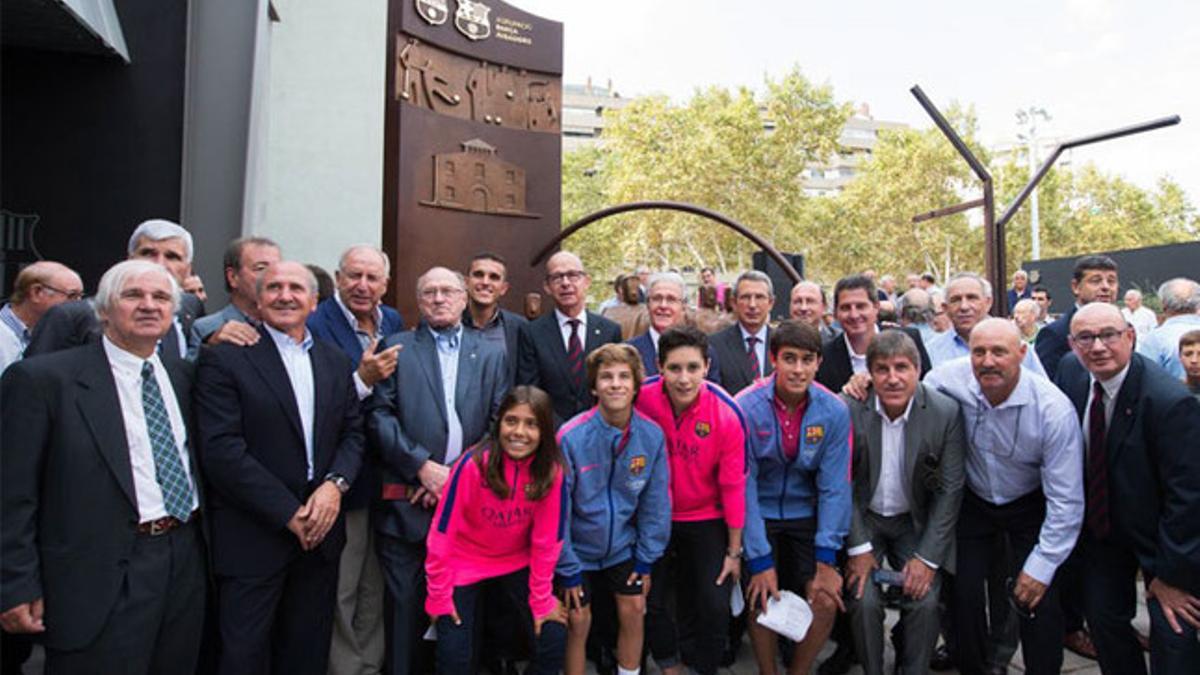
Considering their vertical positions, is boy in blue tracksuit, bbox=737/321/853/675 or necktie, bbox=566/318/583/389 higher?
necktie, bbox=566/318/583/389

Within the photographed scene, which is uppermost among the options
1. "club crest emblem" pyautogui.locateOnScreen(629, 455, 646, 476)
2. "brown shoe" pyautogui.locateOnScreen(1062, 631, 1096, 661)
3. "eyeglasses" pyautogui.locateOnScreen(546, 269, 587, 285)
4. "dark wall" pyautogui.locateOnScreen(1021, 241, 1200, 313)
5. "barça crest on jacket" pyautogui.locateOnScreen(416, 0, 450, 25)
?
"barça crest on jacket" pyautogui.locateOnScreen(416, 0, 450, 25)

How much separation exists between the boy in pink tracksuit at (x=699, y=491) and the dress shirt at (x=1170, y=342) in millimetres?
3625

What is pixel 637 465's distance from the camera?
3262 millimetres

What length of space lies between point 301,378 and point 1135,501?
11.9 feet

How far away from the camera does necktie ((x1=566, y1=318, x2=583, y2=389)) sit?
407 centimetres

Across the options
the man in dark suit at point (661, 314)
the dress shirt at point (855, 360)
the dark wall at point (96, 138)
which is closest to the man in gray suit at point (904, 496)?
the dress shirt at point (855, 360)

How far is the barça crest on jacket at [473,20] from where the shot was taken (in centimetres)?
777

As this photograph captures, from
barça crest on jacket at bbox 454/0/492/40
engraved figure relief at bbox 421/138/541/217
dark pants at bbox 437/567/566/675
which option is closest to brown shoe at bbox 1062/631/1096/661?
dark pants at bbox 437/567/566/675

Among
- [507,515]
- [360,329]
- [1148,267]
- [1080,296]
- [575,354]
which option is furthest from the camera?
[1148,267]

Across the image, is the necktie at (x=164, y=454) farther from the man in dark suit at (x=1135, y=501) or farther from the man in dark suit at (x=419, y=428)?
the man in dark suit at (x=1135, y=501)

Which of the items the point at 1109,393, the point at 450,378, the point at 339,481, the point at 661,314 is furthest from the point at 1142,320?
the point at 339,481

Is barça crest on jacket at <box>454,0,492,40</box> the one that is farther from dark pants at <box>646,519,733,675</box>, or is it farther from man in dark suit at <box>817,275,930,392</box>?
dark pants at <box>646,519,733,675</box>

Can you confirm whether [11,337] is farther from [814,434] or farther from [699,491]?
[814,434]

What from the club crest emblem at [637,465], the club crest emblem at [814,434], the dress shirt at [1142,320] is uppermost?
the dress shirt at [1142,320]
